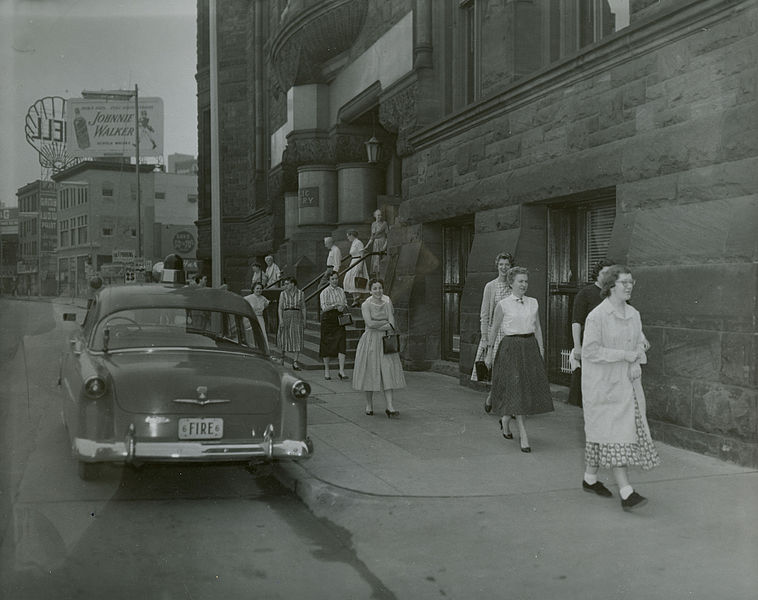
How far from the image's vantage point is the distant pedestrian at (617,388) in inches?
223

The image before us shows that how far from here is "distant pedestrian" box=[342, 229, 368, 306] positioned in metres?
17.2

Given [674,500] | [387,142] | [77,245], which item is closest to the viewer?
[674,500]

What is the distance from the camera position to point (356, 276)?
17.2 m

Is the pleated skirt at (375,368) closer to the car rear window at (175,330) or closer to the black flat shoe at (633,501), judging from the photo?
the car rear window at (175,330)

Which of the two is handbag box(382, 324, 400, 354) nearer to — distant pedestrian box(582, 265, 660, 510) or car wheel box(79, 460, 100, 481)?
distant pedestrian box(582, 265, 660, 510)

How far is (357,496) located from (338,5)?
1462 cm

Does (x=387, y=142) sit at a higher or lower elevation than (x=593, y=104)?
higher

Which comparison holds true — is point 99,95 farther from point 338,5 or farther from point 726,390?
point 726,390

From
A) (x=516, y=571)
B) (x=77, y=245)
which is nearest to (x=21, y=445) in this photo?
(x=516, y=571)

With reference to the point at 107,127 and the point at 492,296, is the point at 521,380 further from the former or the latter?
the point at 107,127

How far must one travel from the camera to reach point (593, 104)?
30.2ft

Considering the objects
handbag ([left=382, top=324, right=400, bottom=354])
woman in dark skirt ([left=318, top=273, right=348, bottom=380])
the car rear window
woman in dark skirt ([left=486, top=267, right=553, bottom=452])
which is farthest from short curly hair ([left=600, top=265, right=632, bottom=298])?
woman in dark skirt ([left=318, top=273, right=348, bottom=380])

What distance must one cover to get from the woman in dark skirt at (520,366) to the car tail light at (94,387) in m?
3.69

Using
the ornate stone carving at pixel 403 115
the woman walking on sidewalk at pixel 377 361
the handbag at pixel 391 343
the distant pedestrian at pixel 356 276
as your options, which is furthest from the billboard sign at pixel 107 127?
the handbag at pixel 391 343
